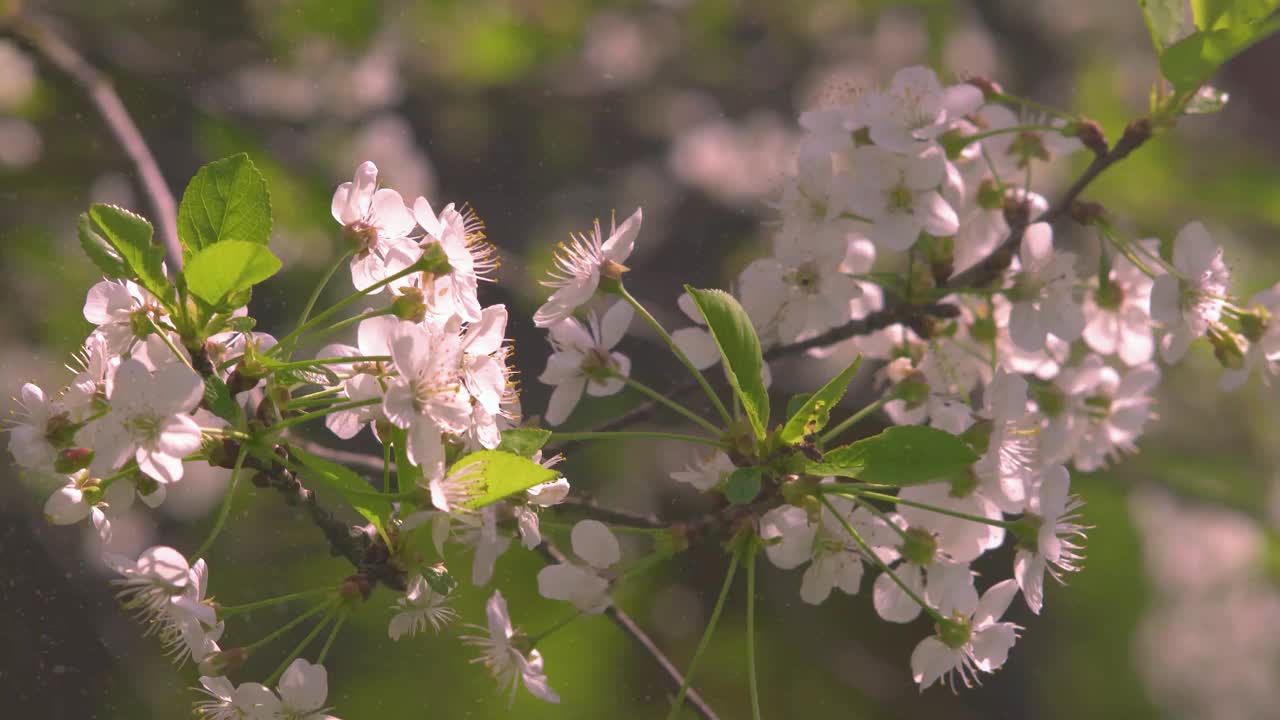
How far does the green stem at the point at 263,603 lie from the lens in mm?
882

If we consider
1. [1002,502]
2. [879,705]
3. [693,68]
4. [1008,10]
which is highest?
[1002,502]

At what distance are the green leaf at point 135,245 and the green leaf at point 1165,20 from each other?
39.7 inches

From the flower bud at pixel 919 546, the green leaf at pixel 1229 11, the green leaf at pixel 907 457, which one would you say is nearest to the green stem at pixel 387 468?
the green leaf at pixel 907 457

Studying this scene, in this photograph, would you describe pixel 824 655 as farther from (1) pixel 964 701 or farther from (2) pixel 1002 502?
(2) pixel 1002 502

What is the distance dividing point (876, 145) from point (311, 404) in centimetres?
66

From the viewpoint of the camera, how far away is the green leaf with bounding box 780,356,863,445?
0.90 meters

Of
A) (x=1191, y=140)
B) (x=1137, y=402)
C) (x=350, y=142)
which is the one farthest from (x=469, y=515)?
(x=1191, y=140)

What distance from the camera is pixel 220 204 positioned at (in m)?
0.82

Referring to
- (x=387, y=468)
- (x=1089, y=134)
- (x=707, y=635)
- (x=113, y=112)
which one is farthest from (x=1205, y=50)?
(x=113, y=112)

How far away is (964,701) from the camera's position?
6.16 feet

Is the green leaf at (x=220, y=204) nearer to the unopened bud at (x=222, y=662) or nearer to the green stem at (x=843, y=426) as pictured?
the unopened bud at (x=222, y=662)

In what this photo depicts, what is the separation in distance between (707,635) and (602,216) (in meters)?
0.72

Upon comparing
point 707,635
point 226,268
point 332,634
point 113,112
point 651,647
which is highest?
point 226,268

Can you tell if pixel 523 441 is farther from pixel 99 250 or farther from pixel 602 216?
pixel 602 216
